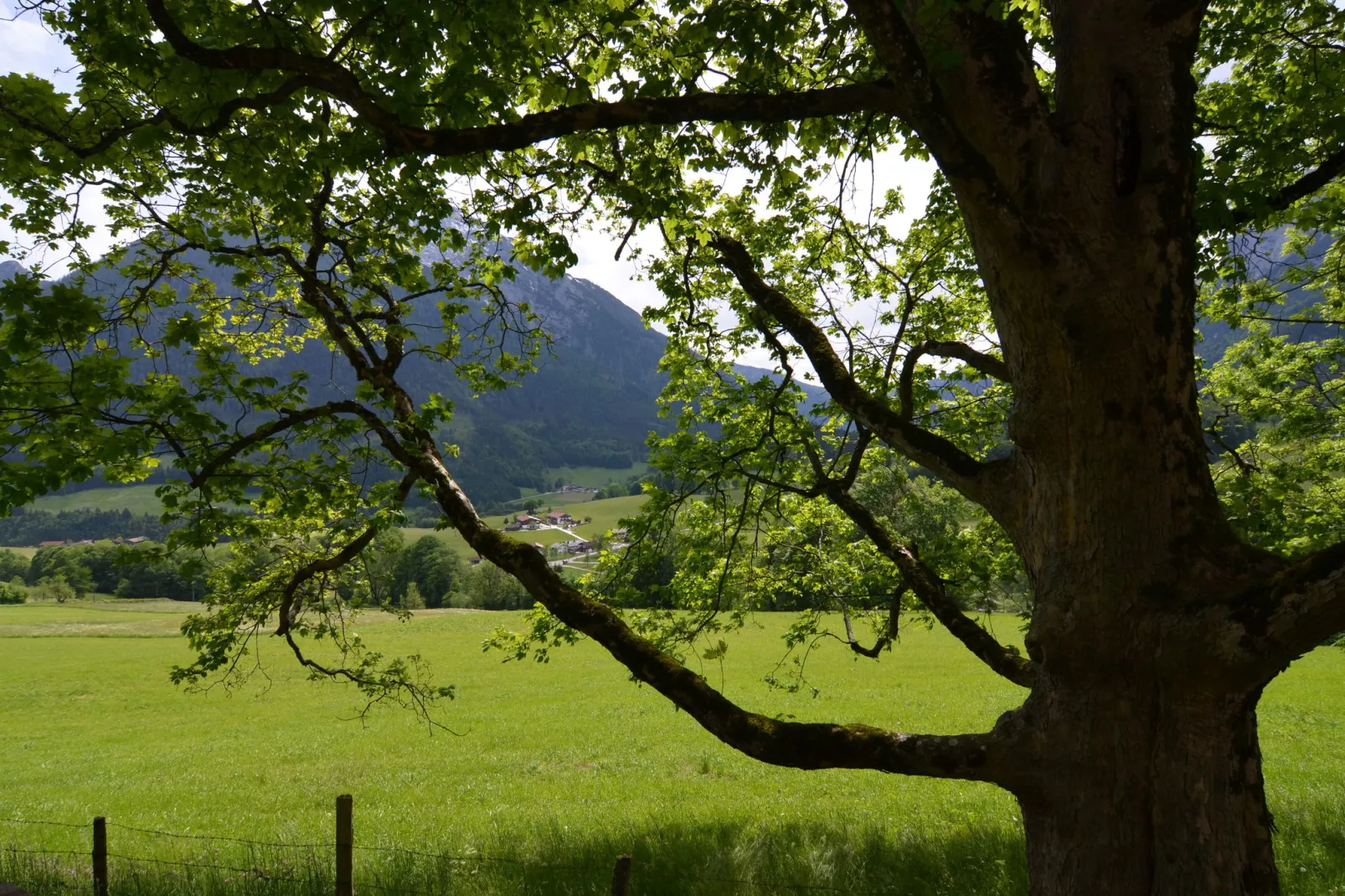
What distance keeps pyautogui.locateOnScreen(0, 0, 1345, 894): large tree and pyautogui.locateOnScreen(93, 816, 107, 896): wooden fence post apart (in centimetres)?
216

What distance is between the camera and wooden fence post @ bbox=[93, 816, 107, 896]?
25.2ft

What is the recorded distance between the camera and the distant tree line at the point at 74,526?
18538cm

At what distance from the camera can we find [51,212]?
20.3 ft

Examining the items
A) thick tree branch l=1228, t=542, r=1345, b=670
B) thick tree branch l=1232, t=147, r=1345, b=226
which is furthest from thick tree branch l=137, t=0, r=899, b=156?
thick tree branch l=1232, t=147, r=1345, b=226

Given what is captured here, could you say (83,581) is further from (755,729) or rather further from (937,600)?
(755,729)

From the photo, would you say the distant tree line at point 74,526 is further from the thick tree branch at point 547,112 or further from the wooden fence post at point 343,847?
the thick tree branch at point 547,112

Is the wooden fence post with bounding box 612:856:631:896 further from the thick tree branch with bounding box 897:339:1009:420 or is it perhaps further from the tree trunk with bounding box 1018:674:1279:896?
the thick tree branch with bounding box 897:339:1009:420

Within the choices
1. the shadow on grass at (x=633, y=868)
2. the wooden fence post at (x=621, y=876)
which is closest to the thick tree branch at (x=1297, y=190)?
the wooden fence post at (x=621, y=876)

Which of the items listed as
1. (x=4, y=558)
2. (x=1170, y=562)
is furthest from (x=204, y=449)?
(x=4, y=558)

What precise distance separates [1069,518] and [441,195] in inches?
218

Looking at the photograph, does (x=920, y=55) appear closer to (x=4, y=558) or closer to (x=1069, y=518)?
(x=1069, y=518)

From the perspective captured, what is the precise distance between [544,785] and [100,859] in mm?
11371

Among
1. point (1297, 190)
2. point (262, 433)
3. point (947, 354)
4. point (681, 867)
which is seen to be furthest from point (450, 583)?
point (1297, 190)

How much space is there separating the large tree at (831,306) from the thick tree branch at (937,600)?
5 cm
